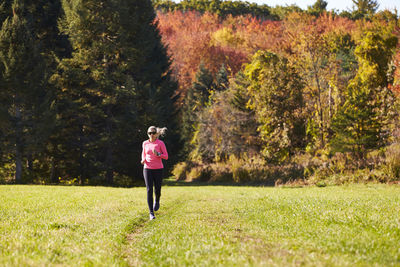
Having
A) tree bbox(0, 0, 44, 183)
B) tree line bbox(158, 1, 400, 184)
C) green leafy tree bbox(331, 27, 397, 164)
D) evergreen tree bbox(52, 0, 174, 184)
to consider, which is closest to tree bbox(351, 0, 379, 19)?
tree line bbox(158, 1, 400, 184)

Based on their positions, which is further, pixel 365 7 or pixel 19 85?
pixel 365 7

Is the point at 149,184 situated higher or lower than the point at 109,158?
higher

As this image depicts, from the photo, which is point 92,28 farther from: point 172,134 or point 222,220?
point 222,220

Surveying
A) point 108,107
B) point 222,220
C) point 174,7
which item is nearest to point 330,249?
point 222,220

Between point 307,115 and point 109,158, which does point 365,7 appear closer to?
point 307,115

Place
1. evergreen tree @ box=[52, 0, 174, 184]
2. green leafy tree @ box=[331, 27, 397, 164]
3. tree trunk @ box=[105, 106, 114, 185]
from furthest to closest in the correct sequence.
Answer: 1. tree trunk @ box=[105, 106, 114, 185]
2. evergreen tree @ box=[52, 0, 174, 184]
3. green leafy tree @ box=[331, 27, 397, 164]

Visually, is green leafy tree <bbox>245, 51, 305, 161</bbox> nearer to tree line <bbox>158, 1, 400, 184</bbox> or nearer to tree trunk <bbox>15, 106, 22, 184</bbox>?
tree line <bbox>158, 1, 400, 184</bbox>

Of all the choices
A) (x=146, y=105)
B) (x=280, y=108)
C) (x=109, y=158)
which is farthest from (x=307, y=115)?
(x=109, y=158)

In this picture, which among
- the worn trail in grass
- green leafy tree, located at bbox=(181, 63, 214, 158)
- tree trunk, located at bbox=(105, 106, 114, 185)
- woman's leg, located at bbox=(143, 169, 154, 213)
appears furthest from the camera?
green leafy tree, located at bbox=(181, 63, 214, 158)

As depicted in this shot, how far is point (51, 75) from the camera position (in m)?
31.0

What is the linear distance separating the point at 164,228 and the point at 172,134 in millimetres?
26890

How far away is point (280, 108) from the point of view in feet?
104

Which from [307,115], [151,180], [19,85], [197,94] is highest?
[197,94]

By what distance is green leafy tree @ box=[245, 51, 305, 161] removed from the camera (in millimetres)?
31078
